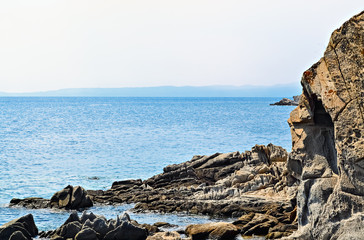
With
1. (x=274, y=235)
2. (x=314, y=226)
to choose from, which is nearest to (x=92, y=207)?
(x=274, y=235)

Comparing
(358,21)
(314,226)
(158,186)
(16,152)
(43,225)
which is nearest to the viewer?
(358,21)

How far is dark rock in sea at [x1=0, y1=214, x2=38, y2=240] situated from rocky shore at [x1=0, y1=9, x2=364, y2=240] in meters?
0.05

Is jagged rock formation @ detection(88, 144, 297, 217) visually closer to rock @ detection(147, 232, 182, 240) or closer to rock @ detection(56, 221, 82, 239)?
rock @ detection(147, 232, 182, 240)

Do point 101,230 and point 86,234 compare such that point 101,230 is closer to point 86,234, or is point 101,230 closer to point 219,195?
point 86,234

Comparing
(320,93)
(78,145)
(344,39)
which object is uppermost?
(344,39)

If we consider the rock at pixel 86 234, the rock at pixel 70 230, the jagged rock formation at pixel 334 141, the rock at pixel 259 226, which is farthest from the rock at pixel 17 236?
the jagged rock formation at pixel 334 141

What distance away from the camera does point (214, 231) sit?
2262 cm

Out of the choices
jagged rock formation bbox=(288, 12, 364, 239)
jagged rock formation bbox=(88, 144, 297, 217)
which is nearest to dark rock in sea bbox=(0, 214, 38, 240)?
jagged rock formation bbox=(88, 144, 297, 217)

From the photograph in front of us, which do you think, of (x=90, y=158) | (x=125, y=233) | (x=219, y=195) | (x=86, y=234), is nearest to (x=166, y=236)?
(x=125, y=233)

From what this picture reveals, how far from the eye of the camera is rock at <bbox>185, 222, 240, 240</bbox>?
22.4 m

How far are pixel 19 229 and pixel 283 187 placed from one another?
50.7 ft

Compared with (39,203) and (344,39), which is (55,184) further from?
(344,39)

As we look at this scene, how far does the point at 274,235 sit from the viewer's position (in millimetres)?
21516

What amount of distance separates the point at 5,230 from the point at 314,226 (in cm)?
1352
